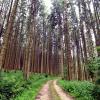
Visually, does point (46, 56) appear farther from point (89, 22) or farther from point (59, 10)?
point (89, 22)

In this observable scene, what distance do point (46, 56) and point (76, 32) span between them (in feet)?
54.2

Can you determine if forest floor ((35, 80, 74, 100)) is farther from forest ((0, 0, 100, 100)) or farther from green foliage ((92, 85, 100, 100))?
forest ((0, 0, 100, 100))

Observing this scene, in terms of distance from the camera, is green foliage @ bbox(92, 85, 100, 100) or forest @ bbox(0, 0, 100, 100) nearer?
green foliage @ bbox(92, 85, 100, 100)

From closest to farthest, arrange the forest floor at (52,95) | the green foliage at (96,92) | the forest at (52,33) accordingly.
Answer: the green foliage at (96,92)
the forest floor at (52,95)
the forest at (52,33)

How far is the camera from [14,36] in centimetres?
3891

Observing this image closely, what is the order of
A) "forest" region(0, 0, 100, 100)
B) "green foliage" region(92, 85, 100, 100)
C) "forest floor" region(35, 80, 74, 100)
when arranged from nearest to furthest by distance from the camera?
"green foliage" region(92, 85, 100, 100) → "forest floor" region(35, 80, 74, 100) → "forest" region(0, 0, 100, 100)

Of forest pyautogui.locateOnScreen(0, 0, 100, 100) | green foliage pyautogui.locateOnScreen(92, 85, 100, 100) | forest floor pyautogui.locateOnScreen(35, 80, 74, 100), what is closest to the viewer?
green foliage pyautogui.locateOnScreen(92, 85, 100, 100)

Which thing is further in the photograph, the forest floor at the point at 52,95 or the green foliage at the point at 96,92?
the forest floor at the point at 52,95

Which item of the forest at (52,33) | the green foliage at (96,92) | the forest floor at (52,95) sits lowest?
the forest floor at (52,95)

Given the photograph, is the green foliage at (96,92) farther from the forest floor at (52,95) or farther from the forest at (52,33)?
the forest at (52,33)

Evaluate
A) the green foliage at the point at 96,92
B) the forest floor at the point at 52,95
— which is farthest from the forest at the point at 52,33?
the green foliage at the point at 96,92

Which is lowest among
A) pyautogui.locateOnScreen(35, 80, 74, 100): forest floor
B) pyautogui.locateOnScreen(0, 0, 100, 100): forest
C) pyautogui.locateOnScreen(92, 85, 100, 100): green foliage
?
pyautogui.locateOnScreen(35, 80, 74, 100): forest floor

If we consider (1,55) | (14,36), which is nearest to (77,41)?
(14,36)

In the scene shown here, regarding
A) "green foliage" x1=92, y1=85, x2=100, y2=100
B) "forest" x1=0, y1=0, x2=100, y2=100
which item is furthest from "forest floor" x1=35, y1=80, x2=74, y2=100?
"forest" x1=0, y1=0, x2=100, y2=100
